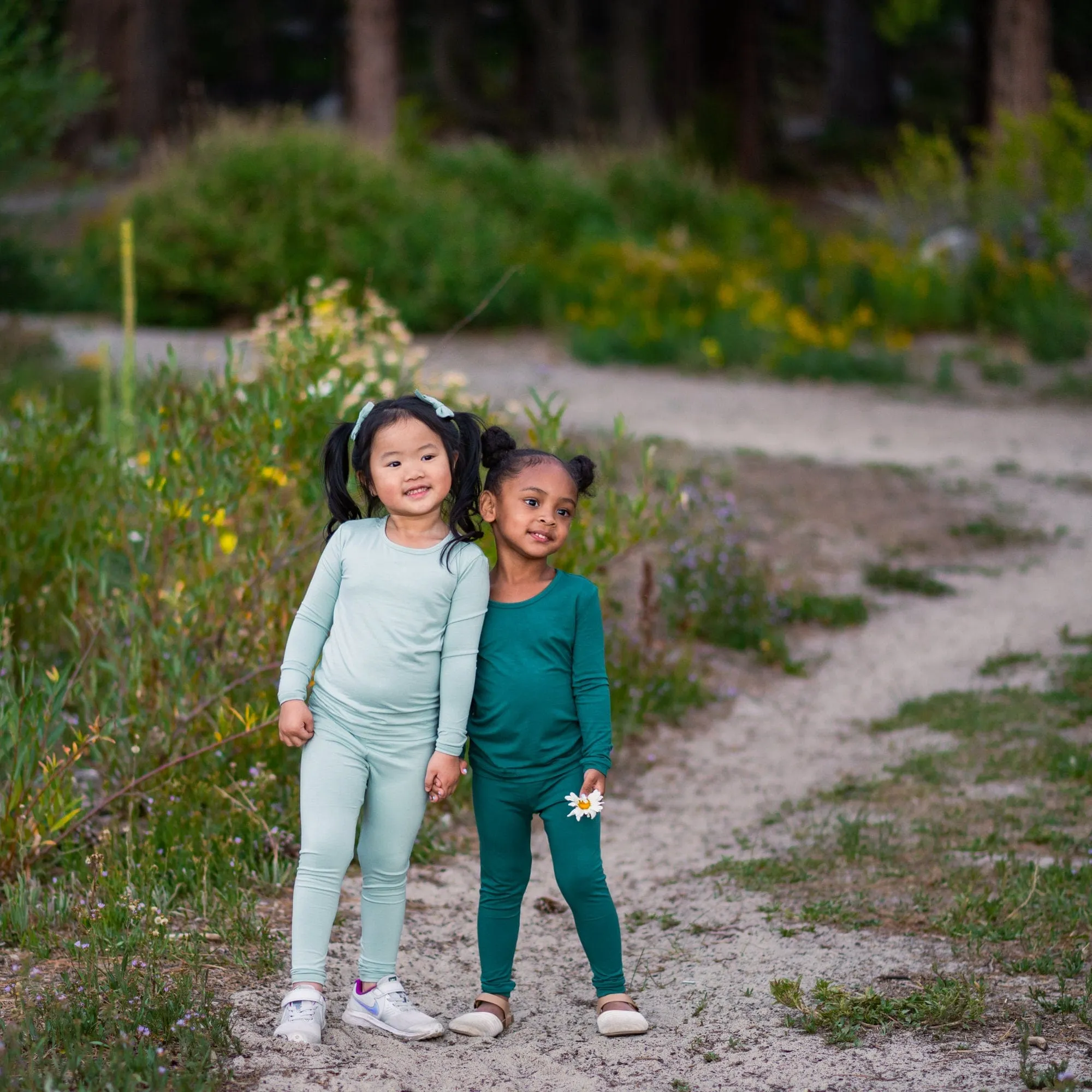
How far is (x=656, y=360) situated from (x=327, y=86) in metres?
24.2

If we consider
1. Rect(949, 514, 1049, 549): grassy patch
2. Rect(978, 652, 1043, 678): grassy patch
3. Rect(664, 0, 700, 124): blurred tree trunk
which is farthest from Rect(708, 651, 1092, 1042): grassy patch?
Rect(664, 0, 700, 124): blurred tree trunk

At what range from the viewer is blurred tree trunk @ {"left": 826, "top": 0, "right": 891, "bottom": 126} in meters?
29.8

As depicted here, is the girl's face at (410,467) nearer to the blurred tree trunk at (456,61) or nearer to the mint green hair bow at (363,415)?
the mint green hair bow at (363,415)

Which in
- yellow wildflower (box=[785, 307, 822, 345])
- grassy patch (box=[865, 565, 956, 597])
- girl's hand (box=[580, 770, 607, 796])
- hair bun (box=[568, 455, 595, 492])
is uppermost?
yellow wildflower (box=[785, 307, 822, 345])

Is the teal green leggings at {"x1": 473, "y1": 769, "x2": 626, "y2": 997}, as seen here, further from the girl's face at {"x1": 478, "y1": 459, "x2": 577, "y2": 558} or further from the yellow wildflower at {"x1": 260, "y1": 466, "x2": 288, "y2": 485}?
the yellow wildflower at {"x1": 260, "y1": 466, "x2": 288, "y2": 485}

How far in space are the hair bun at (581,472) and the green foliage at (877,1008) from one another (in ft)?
3.68

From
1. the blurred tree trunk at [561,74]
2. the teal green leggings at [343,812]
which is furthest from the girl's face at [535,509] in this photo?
the blurred tree trunk at [561,74]

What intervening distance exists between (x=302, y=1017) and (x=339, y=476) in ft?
3.53

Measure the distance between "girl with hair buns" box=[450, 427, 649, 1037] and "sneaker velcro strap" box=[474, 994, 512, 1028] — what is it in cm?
3

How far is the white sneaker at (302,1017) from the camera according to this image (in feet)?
9.48

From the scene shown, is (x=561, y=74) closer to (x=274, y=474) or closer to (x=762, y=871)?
(x=274, y=474)

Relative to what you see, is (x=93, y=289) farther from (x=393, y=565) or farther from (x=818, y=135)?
(x=818, y=135)

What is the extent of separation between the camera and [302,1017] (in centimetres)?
291

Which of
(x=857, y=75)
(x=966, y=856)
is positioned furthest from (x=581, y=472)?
(x=857, y=75)
